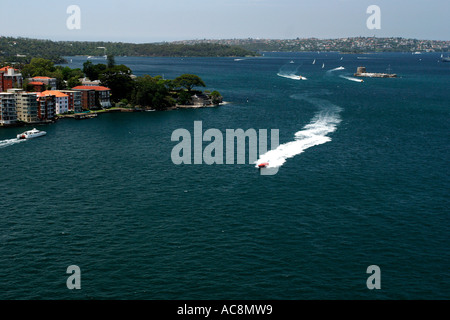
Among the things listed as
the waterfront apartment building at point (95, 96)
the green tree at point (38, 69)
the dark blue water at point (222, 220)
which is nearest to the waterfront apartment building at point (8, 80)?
the green tree at point (38, 69)

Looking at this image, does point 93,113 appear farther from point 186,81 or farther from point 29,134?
point 186,81

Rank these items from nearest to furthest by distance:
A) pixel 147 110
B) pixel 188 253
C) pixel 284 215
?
1. pixel 188 253
2. pixel 284 215
3. pixel 147 110

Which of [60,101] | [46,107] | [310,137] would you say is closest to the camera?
[310,137]

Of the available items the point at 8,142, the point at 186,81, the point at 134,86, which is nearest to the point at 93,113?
the point at 134,86

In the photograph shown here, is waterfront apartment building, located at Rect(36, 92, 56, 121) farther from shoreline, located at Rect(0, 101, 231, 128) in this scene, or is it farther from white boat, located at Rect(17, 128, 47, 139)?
white boat, located at Rect(17, 128, 47, 139)
